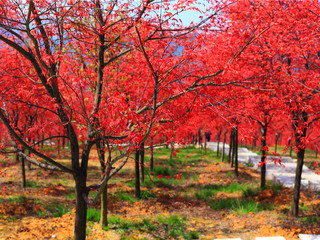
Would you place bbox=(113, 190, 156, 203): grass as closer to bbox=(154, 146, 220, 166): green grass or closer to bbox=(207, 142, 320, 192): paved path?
bbox=(207, 142, 320, 192): paved path

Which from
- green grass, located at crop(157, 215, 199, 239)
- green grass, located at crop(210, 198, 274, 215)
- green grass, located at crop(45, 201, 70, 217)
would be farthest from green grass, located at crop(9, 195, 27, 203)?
green grass, located at crop(210, 198, 274, 215)

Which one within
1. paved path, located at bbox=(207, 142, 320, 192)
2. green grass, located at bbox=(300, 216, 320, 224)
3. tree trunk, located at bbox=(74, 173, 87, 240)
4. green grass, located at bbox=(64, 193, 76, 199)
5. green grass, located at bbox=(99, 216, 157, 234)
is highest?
tree trunk, located at bbox=(74, 173, 87, 240)

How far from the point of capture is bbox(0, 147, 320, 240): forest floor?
7059 mm

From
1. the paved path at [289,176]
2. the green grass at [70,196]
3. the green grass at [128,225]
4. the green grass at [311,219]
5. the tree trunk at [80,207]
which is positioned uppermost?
the tree trunk at [80,207]

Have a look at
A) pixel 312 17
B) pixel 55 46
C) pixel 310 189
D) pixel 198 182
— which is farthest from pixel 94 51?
pixel 310 189

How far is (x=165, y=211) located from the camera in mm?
9406

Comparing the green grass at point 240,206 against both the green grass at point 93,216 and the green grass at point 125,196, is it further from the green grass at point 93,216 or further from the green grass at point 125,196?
the green grass at point 93,216

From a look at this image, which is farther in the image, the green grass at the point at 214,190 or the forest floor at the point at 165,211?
the green grass at the point at 214,190

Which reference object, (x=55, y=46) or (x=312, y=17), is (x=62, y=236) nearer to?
(x=55, y=46)

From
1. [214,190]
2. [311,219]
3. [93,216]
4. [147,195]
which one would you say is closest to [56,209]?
[93,216]

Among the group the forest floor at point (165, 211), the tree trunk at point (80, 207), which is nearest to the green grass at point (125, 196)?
the forest floor at point (165, 211)

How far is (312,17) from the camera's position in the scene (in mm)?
6941

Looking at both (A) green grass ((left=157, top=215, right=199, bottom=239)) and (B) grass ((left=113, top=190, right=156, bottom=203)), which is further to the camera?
(B) grass ((left=113, top=190, right=156, bottom=203))

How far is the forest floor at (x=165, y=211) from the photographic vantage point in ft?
23.2
